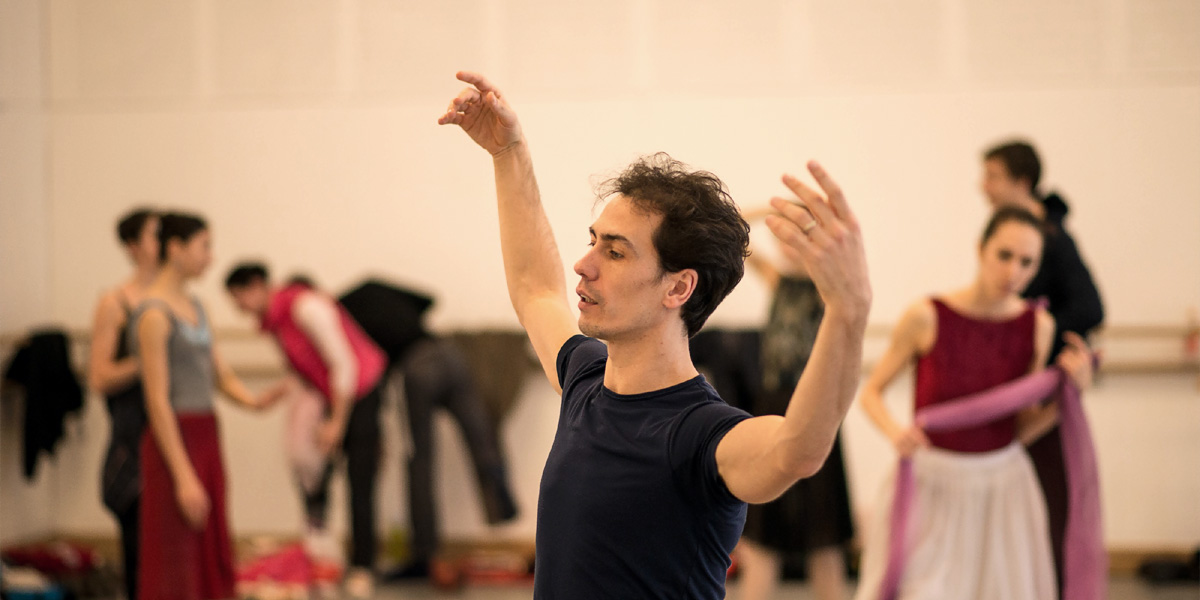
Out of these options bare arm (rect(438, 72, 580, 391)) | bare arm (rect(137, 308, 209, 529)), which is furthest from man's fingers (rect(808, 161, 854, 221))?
bare arm (rect(137, 308, 209, 529))

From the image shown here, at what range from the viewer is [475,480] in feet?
17.0

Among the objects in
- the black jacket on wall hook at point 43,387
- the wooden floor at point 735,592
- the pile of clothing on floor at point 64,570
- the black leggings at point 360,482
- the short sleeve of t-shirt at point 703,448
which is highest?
the short sleeve of t-shirt at point 703,448

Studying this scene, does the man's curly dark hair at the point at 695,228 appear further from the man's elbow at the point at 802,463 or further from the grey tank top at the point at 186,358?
the grey tank top at the point at 186,358

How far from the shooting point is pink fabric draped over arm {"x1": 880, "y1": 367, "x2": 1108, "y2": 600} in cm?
313

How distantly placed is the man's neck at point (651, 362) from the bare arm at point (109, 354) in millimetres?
2722

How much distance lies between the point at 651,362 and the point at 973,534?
216 centimetres

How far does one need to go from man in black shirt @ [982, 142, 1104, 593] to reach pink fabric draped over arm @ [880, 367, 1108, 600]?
0.09 metres

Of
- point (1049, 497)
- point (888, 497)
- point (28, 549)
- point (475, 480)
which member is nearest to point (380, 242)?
point (475, 480)

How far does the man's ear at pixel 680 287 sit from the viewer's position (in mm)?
1450

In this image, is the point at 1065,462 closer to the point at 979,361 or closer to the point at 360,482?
the point at 979,361

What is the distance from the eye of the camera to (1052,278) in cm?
351

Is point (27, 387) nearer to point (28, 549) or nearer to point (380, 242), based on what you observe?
point (28, 549)

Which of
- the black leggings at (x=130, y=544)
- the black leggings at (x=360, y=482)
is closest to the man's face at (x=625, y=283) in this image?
the black leggings at (x=130, y=544)

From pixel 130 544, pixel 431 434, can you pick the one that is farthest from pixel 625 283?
pixel 431 434
